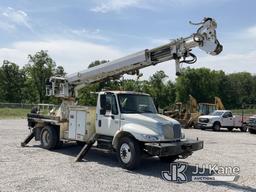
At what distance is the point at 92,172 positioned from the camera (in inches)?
444

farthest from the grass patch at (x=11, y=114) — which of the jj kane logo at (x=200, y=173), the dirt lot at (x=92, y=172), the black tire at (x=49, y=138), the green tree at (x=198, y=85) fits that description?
the green tree at (x=198, y=85)

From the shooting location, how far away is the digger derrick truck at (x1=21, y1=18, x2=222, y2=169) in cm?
1153

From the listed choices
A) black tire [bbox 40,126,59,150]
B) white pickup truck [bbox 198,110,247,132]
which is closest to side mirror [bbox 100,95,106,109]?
black tire [bbox 40,126,59,150]

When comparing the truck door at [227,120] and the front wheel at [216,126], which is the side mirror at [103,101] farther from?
the truck door at [227,120]

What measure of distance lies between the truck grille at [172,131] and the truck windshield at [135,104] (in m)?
1.39

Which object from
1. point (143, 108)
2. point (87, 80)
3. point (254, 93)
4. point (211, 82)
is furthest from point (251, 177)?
point (254, 93)

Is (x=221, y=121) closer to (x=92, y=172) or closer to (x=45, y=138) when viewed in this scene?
(x=45, y=138)

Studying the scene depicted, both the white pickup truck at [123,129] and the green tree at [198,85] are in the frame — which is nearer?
the white pickup truck at [123,129]

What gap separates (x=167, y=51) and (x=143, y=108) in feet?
6.85

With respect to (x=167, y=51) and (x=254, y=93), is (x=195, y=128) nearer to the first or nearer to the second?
(x=167, y=51)

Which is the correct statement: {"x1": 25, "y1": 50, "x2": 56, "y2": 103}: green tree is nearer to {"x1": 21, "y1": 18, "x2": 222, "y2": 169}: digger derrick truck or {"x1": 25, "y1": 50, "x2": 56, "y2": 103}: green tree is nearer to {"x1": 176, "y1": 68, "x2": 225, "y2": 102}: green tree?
{"x1": 176, "y1": 68, "x2": 225, "y2": 102}: green tree

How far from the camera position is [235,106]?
103 m

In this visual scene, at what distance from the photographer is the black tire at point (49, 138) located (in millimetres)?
15625

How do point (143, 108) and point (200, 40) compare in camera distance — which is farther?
point (143, 108)
